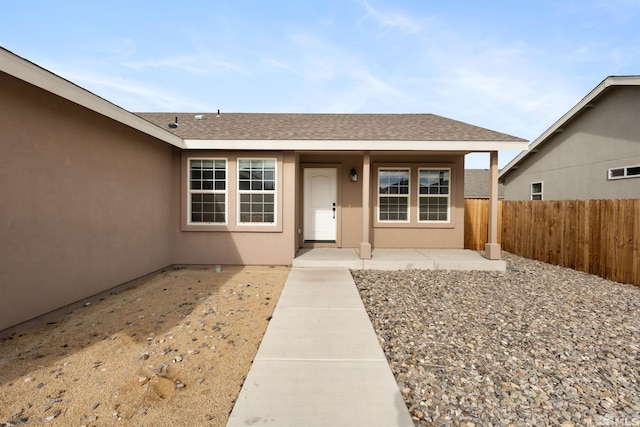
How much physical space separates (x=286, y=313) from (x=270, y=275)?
248 cm

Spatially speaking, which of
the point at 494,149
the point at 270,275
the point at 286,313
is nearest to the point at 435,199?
the point at 494,149

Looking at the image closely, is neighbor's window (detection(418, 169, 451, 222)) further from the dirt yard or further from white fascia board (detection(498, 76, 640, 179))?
white fascia board (detection(498, 76, 640, 179))

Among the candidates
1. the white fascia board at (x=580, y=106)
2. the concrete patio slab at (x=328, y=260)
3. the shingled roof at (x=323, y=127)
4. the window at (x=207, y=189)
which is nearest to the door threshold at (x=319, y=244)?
the concrete patio slab at (x=328, y=260)

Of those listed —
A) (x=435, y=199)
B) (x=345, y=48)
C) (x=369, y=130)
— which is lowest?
(x=435, y=199)

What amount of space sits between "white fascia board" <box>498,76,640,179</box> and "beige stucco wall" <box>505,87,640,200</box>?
0.26 m

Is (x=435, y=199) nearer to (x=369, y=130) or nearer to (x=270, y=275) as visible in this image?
(x=369, y=130)

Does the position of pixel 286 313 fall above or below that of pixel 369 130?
below

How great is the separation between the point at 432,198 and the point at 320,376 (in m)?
7.26

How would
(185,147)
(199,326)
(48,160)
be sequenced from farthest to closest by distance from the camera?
(185,147) < (48,160) < (199,326)

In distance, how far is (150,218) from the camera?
21.1 ft

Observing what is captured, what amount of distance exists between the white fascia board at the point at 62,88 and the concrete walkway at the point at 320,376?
415 cm

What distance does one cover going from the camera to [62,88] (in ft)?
12.9

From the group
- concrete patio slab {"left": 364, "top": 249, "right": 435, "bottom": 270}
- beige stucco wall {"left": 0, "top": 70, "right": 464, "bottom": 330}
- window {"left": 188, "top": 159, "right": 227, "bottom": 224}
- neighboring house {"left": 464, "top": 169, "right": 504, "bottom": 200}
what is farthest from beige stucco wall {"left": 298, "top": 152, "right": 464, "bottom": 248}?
neighboring house {"left": 464, "top": 169, "right": 504, "bottom": 200}

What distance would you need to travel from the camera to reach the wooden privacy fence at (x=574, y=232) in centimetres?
617
